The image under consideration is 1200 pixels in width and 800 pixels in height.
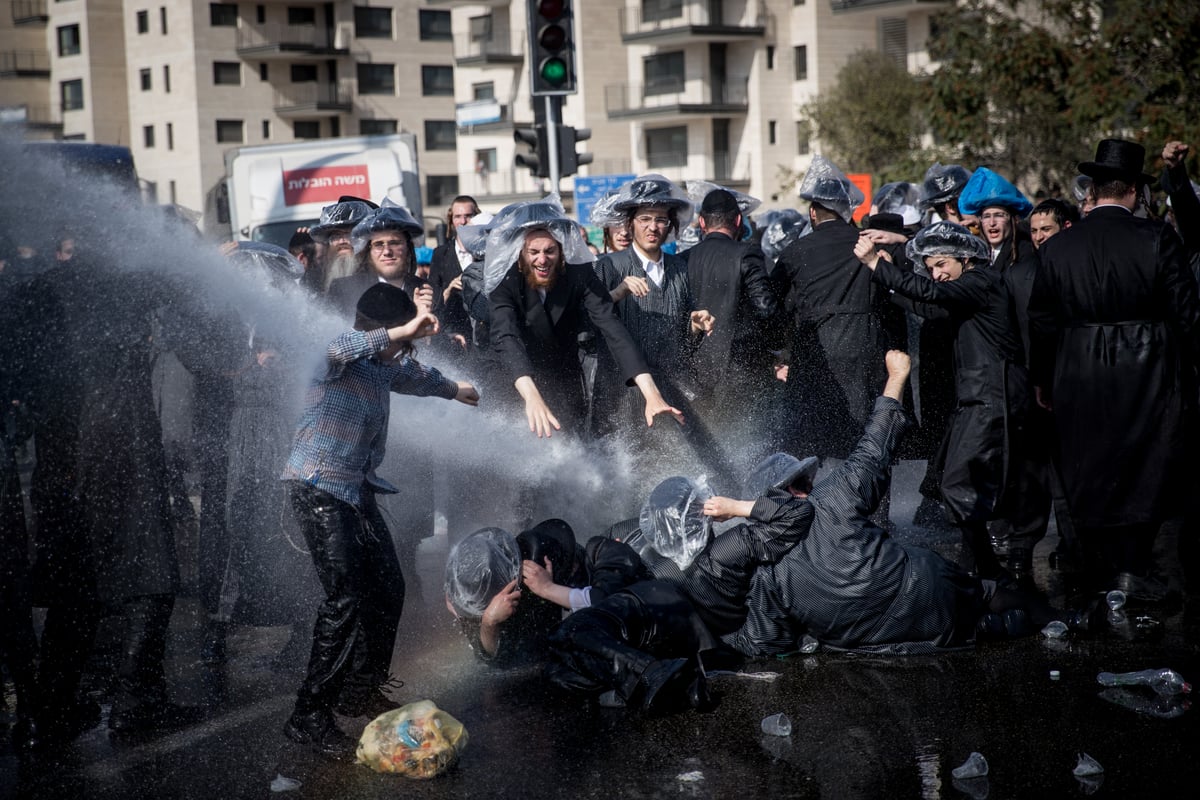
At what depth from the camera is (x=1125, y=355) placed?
6441mm

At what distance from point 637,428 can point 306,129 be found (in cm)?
5778

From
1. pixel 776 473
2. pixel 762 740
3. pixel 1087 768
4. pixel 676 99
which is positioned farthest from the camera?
pixel 676 99

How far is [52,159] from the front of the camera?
18.6 ft

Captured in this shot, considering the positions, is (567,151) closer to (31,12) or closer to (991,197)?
(991,197)

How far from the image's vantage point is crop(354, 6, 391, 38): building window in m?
61.9

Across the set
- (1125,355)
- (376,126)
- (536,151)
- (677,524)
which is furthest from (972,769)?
(376,126)

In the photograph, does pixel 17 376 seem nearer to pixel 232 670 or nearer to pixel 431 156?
pixel 232 670

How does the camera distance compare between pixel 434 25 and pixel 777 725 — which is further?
pixel 434 25

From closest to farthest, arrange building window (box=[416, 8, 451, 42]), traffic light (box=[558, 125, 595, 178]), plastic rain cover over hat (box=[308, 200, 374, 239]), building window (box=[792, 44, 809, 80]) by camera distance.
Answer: plastic rain cover over hat (box=[308, 200, 374, 239]) < traffic light (box=[558, 125, 595, 178]) < building window (box=[792, 44, 809, 80]) < building window (box=[416, 8, 451, 42])

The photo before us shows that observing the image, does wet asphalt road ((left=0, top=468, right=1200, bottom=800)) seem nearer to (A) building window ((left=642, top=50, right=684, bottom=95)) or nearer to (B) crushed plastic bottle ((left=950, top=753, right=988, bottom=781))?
(B) crushed plastic bottle ((left=950, top=753, right=988, bottom=781))

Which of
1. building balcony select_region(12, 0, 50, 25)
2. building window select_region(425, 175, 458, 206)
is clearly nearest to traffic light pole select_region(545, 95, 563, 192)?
building balcony select_region(12, 0, 50, 25)

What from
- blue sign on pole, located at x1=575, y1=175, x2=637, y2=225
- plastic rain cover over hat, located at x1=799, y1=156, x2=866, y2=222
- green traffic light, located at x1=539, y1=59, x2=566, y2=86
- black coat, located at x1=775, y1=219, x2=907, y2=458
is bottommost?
black coat, located at x1=775, y1=219, x2=907, y2=458

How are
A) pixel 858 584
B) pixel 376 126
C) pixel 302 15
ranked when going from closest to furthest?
1. pixel 858 584
2. pixel 302 15
3. pixel 376 126

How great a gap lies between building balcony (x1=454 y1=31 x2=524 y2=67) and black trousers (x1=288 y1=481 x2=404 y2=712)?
51180 mm
